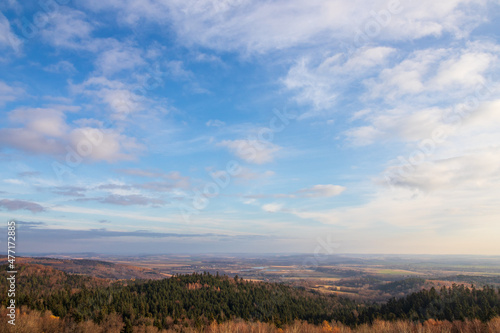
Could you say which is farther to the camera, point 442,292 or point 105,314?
point 442,292

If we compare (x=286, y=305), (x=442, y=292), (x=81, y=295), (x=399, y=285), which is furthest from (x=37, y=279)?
(x=399, y=285)

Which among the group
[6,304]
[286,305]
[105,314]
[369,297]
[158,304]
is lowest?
[369,297]

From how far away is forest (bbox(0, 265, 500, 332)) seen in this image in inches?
2073

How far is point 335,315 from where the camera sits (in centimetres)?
8794

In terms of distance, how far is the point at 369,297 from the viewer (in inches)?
6634

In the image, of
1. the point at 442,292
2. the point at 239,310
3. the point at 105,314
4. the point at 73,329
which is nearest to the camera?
the point at 73,329

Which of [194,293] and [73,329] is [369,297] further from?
[73,329]

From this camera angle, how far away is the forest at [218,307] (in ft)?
173

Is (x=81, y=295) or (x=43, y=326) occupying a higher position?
(x=43, y=326)

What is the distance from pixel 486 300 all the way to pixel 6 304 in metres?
104

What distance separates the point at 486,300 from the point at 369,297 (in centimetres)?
10139

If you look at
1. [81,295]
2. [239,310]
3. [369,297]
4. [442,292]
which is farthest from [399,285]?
[81,295]

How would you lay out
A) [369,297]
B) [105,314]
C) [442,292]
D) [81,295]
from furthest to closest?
[369,297], [442,292], [81,295], [105,314]

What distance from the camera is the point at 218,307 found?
8456 centimetres
